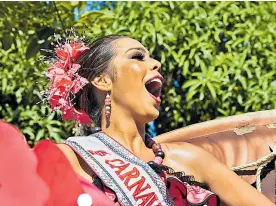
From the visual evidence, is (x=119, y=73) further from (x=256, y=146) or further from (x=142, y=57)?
(x=256, y=146)

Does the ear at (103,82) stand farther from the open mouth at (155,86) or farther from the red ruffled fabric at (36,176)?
the red ruffled fabric at (36,176)

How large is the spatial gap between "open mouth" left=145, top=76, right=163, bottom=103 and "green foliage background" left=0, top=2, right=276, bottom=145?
4.35 feet

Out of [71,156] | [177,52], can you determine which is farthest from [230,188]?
[177,52]

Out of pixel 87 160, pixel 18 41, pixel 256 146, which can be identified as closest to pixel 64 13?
pixel 18 41

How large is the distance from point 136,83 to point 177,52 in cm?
151

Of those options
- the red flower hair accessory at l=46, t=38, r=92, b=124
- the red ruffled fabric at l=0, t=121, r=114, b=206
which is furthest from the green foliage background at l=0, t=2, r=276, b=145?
the red ruffled fabric at l=0, t=121, r=114, b=206

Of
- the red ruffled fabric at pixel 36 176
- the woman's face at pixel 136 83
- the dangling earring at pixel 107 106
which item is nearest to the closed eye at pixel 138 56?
the woman's face at pixel 136 83

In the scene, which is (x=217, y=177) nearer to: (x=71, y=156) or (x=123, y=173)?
Answer: (x=123, y=173)

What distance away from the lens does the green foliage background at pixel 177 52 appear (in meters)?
3.09

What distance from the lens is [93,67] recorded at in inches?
71.1

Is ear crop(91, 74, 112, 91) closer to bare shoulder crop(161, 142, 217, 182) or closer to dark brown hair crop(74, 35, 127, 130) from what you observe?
dark brown hair crop(74, 35, 127, 130)

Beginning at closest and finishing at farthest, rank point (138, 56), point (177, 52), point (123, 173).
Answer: point (123, 173)
point (138, 56)
point (177, 52)

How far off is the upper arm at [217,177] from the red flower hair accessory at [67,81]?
23cm

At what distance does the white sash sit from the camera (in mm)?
1628
